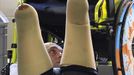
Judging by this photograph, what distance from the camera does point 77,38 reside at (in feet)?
1.99

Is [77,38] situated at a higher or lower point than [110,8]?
lower

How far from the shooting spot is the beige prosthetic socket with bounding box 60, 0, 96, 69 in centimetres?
59

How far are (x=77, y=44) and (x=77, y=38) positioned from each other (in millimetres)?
13

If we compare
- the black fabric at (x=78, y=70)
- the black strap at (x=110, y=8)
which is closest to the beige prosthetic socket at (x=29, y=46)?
the black fabric at (x=78, y=70)

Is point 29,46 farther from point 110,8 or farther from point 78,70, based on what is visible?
point 110,8

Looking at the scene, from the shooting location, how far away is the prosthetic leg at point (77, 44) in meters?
0.59

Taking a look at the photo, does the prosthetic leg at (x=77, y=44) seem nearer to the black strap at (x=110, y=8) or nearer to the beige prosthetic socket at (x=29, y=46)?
the beige prosthetic socket at (x=29, y=46)

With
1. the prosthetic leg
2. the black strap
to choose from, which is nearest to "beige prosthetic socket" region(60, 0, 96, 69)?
the prosthetic leg

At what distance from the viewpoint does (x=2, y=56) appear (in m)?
2.59

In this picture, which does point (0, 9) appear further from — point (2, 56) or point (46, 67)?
point (46, 67)

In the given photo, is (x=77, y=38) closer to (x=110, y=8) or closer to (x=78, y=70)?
(x=78, y=70)

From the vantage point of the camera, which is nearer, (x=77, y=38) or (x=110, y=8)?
(x=77, y=38)

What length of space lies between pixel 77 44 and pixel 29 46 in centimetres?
10

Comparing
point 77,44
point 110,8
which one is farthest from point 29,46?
point 110,8
